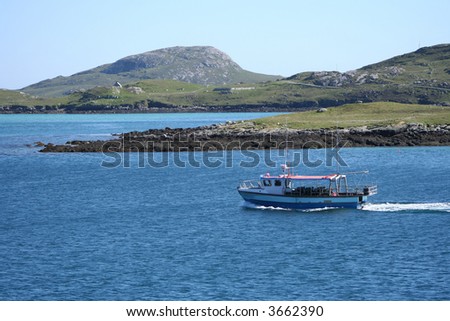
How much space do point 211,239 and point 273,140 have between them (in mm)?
74087

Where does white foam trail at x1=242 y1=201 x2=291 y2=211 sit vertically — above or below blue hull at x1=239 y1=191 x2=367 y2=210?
below

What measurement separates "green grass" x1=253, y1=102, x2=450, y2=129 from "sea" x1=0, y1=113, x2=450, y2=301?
127 feet

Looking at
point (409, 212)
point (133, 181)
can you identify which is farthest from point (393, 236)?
point (133, 181)

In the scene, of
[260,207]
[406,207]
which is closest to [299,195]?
[260,207]

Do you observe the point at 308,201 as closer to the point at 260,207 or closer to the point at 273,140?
the point at 260,207

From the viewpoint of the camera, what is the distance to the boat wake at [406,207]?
235ft

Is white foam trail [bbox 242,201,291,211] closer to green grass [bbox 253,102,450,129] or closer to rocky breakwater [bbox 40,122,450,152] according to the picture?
rocky breakwater [bbox 40,122,450,152]

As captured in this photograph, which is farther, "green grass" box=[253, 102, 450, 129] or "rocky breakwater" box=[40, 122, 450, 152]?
"green grass" box=[253, 102, 450, 129]

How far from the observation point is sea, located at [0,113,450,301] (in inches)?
1866

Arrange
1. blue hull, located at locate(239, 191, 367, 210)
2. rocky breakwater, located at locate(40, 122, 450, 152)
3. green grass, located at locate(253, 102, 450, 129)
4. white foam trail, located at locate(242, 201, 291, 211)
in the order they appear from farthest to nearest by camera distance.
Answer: green grass, located at locate(253, 102, 450, 129)
rocky breakwater, located at locate(40, 122, 450, 152)
white foam trail, located at locate(242, 201, 291, 211)
blue hull, located at locate(239, 191, 367, 210)

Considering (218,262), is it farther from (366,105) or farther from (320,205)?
(366,105)

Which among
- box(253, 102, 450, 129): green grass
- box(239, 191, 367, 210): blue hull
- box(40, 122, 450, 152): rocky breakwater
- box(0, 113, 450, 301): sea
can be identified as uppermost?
box(253, 102, 450, 129): green grass

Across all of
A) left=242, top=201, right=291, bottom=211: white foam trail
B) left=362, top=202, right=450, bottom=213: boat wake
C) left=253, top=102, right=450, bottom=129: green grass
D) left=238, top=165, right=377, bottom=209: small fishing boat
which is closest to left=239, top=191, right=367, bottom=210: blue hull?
left=238, top=165, right=377, bottom=209: small fishing boat

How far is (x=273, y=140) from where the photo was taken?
439 feet
